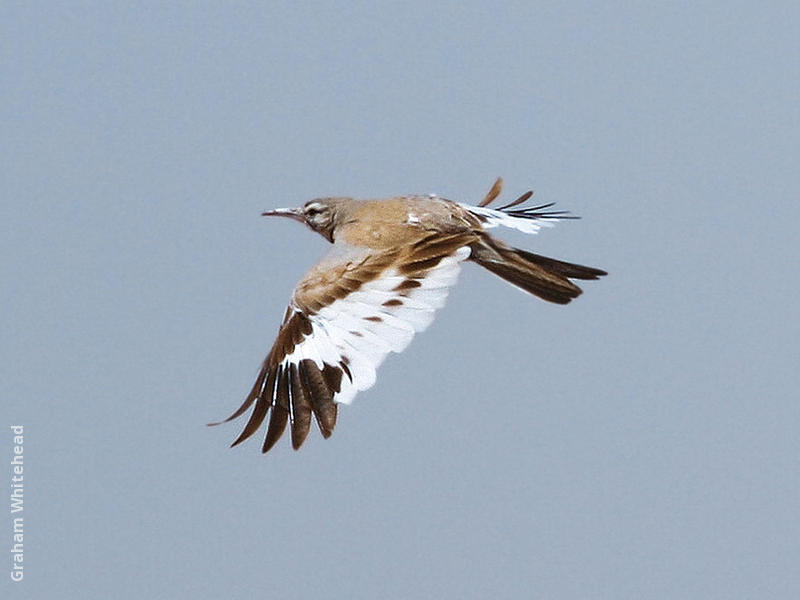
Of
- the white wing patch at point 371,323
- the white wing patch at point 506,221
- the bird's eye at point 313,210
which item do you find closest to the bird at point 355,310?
the white wing patch at point 371,323

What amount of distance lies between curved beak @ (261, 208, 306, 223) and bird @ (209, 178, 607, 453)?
2.20ft

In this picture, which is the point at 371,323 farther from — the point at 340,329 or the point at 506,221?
the point at 506,221

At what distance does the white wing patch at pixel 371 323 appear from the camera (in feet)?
16.2

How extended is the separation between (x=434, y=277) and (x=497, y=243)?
0.84 metres

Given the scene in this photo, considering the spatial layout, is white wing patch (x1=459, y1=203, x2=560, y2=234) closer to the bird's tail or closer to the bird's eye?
the bird's tail

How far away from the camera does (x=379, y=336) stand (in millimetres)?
4977

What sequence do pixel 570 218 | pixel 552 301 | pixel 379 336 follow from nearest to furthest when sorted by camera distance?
pixel 379 336
pixel 552 301
pixel 570 218

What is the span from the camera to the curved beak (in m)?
6.33

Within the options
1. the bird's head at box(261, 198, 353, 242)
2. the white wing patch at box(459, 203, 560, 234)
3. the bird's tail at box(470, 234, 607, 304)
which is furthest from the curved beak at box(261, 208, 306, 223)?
the bird's tail at box(470, 234, 607, 304)

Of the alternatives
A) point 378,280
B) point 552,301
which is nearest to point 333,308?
point 378,280

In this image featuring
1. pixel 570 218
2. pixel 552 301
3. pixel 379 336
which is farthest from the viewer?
pixel 570 218

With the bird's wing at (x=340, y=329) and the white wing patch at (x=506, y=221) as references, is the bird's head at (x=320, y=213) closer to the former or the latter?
the white wing patch at (x=506, y=221)

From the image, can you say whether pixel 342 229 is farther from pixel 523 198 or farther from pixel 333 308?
pixel 523 198

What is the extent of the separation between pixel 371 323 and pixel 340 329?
14 cm
